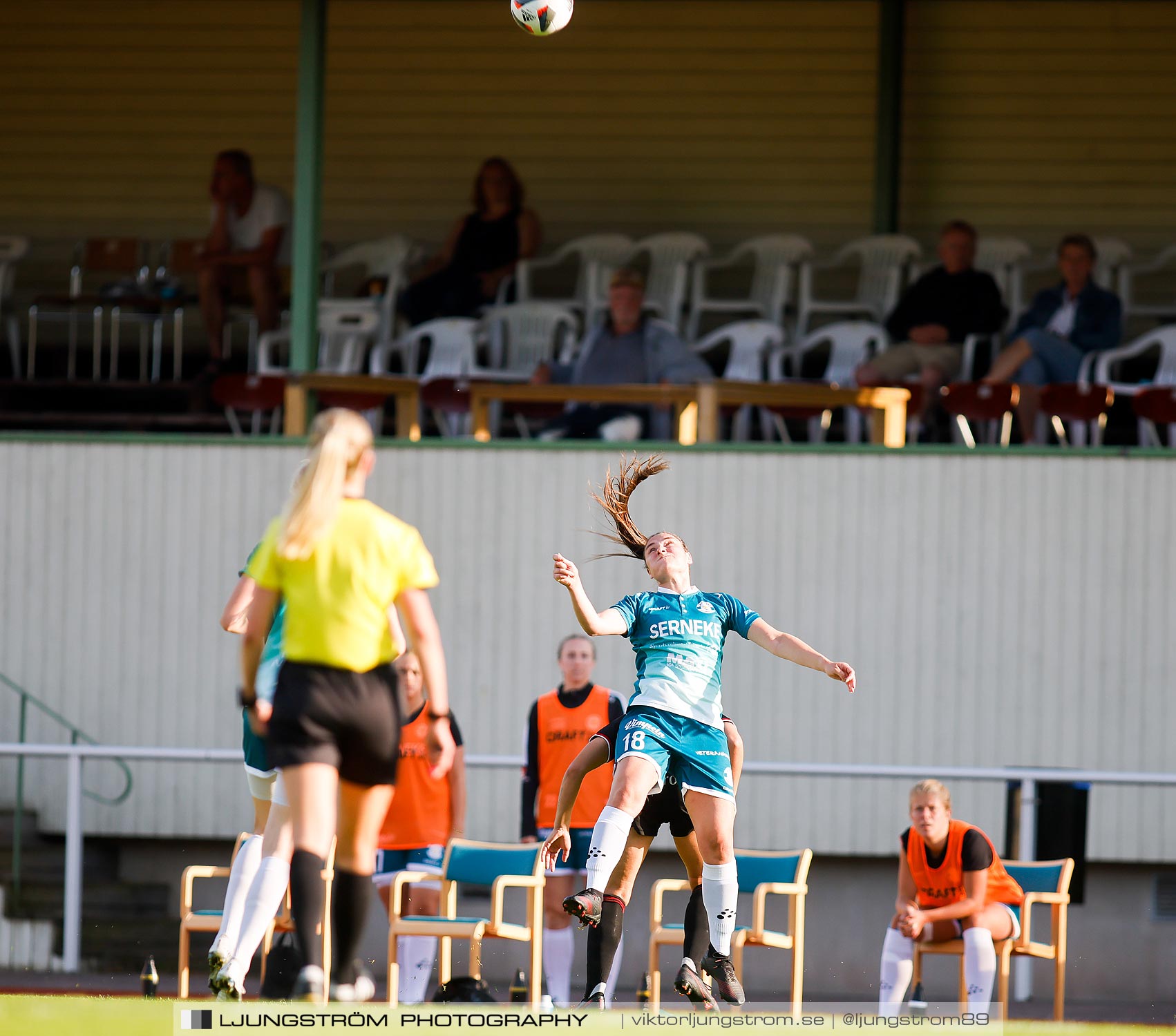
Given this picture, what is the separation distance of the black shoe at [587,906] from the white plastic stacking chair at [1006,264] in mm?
8773

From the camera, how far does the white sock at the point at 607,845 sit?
707cm

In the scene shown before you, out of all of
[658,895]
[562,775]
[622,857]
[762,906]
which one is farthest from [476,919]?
[622,857]

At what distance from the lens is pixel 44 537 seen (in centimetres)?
1293

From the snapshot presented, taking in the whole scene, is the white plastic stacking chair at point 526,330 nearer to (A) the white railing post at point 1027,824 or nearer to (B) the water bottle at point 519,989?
(A) the white railing post at point 1027,824

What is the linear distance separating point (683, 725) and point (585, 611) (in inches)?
25.6

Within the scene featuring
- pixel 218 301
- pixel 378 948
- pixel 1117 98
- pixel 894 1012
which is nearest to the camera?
pixel 894 1012

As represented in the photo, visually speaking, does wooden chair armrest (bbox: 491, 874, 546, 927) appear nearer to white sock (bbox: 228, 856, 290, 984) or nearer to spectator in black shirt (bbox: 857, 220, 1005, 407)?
white sock (bbox: 228, 856, 290, 984)

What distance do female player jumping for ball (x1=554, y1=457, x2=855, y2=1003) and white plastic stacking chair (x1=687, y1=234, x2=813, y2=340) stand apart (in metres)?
7.49

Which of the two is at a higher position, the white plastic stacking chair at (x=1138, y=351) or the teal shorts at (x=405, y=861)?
the white plastic stacking chair at (x=1138, y=351)

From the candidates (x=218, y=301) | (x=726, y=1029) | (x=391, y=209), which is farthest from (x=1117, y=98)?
(x=726, y=1029)

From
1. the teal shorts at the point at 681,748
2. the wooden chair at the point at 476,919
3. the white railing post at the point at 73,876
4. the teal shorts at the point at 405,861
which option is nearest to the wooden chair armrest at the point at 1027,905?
the wooden chair at the point at 476,919

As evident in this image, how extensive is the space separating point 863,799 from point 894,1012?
3790 millimetres

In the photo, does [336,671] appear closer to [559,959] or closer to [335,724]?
[335,724]

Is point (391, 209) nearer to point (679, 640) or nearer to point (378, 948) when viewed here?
point (378, 948)
